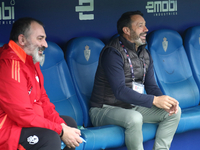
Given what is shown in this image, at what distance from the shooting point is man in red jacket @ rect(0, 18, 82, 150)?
163 cm

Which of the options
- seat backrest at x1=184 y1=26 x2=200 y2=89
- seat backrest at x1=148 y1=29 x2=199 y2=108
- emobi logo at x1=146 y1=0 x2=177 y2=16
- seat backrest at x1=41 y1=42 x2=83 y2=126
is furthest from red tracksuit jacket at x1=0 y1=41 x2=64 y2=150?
emobi logo at x1=146 y1=0 x2=177 y2=16

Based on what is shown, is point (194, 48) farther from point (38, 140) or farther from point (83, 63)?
point (38, 140)

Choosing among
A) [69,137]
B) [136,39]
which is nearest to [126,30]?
[136,39]

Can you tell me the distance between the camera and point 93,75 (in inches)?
111

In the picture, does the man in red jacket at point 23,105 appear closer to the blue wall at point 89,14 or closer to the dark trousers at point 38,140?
the dark trousers at point 38,140

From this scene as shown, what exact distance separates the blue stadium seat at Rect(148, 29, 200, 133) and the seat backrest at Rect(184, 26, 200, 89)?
7 cm

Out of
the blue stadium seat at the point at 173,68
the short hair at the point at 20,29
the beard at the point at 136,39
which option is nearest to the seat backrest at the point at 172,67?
the blue stadium seat at the point at 173,68

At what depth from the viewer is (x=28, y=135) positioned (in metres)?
1.65

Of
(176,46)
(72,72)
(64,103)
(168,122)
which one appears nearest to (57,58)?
(72,72)

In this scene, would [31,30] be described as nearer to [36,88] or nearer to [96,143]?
[36,88]

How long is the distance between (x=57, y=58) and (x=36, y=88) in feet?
2.69

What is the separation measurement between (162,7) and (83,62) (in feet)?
4.11

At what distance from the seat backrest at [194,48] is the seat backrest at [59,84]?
1.31m

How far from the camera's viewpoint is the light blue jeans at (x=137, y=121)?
2148 millimetres
